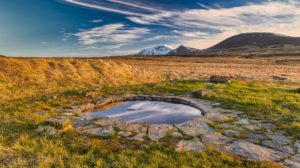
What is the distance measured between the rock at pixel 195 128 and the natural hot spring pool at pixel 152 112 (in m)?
0.80

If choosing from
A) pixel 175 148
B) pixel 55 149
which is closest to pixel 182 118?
pixel 175 148

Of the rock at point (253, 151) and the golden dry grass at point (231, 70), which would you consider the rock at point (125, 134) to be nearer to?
the rock at point (253, 151)

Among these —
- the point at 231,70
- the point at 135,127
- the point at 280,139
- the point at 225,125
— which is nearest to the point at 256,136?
the point at 280,139

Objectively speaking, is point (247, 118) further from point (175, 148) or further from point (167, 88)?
point (167, 88)

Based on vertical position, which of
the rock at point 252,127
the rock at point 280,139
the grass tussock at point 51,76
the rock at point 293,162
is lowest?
the rock at point 293,162

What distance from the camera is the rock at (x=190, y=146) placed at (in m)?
4.49

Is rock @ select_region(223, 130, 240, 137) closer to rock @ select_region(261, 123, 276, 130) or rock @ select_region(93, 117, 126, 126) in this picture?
rock @ select_region(261, 123, 276, 130)

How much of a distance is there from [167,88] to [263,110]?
211 inches

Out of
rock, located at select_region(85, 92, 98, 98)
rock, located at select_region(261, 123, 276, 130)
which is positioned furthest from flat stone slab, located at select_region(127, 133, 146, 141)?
rock, located at select_region(85, 92, 98, 98)

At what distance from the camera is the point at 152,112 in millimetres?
7891

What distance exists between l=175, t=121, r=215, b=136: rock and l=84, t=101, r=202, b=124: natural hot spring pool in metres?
Answer: 0.80

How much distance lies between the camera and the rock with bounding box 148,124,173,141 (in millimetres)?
5195

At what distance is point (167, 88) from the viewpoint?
11930 mm

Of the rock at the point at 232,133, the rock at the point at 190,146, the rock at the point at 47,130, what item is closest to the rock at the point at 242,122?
the rock at the point at 232,133
